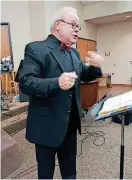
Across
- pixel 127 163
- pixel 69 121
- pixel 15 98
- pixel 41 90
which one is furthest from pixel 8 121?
pixel 41 90

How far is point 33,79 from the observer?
0.92 m

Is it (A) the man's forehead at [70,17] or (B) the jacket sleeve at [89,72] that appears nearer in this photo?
(A) the man's forehead at [70,17]

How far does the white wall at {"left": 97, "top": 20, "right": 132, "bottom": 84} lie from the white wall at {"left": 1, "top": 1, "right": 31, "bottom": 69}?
3.92 m

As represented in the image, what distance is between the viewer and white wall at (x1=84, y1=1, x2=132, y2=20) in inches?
229

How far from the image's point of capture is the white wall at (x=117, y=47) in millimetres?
7340

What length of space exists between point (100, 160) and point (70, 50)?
4.57 feet

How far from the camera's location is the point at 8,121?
118 inches

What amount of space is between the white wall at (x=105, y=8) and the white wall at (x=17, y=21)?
2.55 meters

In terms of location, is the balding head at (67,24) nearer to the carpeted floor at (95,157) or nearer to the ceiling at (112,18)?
the carpeted floor at (95,157)

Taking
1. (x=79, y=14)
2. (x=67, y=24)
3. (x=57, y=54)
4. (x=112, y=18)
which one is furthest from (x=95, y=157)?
(x=112, y=18)

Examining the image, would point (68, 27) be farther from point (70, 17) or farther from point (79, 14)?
point (79, 14)

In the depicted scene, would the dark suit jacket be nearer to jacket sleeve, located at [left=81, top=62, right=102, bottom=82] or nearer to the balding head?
the balding head

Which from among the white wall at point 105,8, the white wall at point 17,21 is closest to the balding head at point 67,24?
the white wall at point 17,21

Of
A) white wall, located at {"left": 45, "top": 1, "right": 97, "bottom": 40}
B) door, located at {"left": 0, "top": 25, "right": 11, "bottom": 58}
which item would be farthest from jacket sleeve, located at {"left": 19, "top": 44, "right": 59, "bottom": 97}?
door, located at {"left": 0, "top": 25, "right": 11, "bottom": 58}
